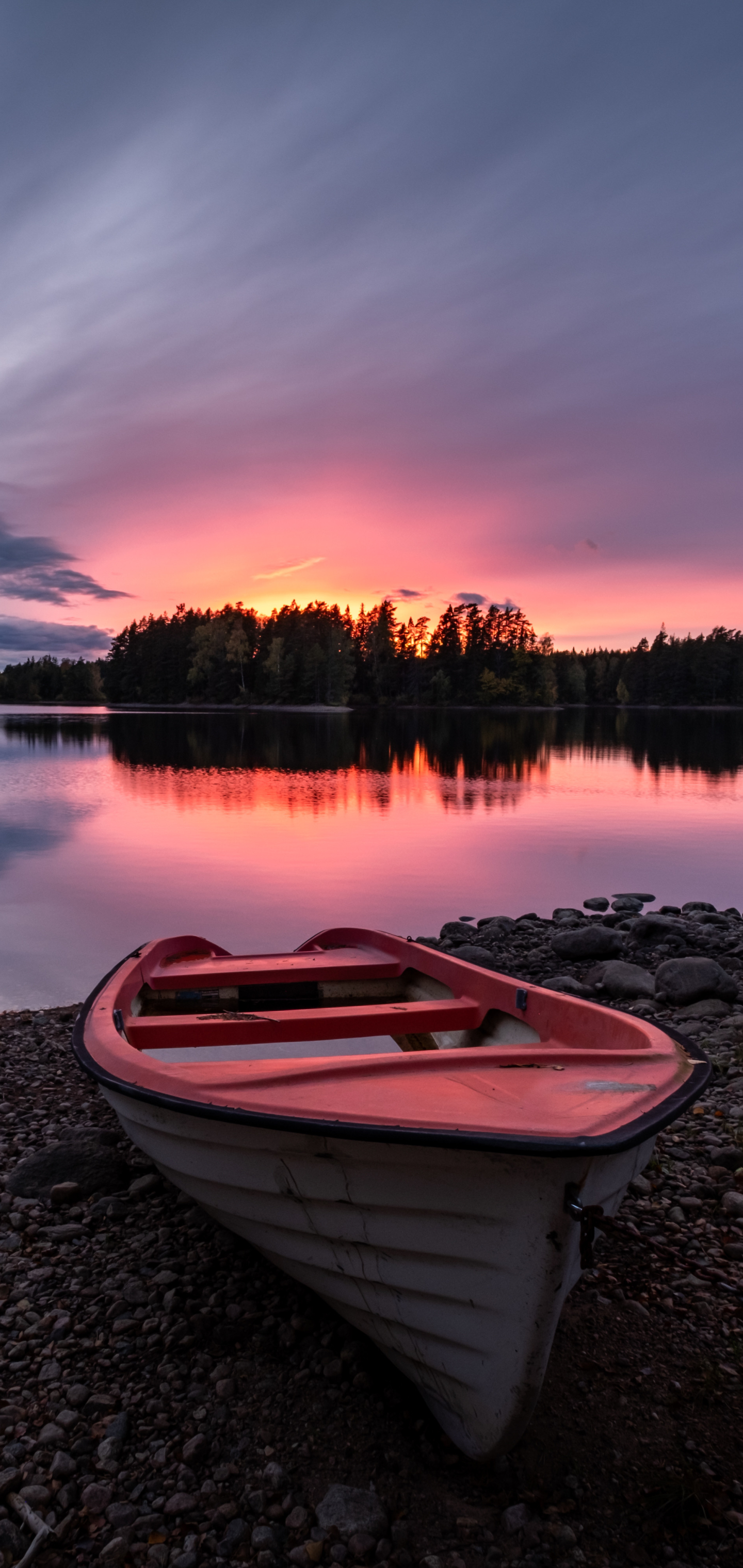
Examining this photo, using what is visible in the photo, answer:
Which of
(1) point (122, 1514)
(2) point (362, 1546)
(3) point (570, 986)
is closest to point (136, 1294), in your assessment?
(1) point (122, 1514)

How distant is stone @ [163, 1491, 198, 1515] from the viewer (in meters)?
2.70

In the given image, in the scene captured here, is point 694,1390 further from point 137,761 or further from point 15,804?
point 137,761

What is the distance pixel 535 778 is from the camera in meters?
34.8

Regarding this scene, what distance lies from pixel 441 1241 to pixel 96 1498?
57.6 inches

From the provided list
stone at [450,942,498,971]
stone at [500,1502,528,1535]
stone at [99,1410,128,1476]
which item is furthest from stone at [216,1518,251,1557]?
stone at [450,942,498,971]

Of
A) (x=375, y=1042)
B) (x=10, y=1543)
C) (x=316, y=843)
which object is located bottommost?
(x=316, y=843)

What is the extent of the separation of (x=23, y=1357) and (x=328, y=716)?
99930 millimetres

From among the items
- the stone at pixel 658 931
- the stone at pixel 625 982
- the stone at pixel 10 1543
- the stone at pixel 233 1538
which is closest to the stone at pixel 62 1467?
the stone at pixel 10 1543

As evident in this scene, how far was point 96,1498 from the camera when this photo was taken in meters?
2.75

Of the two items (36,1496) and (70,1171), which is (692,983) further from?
(36,1496)

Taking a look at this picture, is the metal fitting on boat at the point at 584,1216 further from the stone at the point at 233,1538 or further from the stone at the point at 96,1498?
the stone at the point at 96,1498

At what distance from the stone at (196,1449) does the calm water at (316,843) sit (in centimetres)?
646

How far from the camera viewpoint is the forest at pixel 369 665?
11581 cm

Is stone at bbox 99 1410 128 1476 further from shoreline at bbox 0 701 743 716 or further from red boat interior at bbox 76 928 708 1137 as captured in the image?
shoreline at bbox 0 701 743 716
